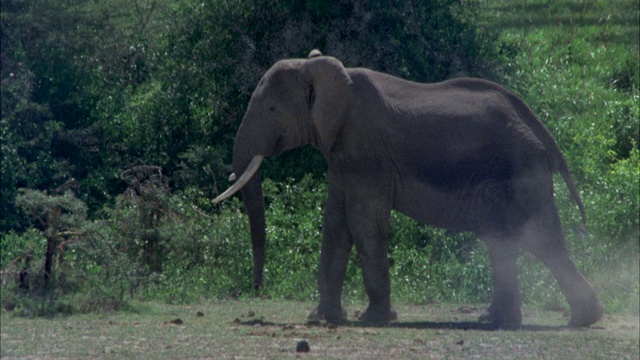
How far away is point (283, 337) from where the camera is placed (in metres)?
8.79

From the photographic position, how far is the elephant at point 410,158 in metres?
9.99

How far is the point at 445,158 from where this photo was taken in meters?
10.1

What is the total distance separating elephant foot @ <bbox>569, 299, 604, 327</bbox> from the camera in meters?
10.2

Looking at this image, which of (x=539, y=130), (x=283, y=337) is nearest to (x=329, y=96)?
(x=539, y=130)

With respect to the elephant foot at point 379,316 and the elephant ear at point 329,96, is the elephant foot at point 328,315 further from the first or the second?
the elephant ear at point 329,96

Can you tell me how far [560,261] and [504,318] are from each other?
2.58ft

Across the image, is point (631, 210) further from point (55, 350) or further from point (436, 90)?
point (55, 350)

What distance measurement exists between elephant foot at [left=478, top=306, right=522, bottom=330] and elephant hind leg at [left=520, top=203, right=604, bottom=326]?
0.54 m

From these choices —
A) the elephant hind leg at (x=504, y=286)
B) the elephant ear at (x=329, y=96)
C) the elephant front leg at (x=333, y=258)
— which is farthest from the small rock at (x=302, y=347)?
the elephant hind leg at (x=504, y=286)

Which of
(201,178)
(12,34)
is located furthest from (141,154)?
(12,34)

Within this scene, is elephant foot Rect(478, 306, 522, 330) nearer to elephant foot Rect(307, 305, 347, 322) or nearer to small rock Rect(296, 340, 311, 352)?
elephant foot Rect(307, 305, 347, 322)

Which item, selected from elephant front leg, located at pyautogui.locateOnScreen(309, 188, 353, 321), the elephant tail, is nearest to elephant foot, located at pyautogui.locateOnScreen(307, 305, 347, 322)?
elephant front leg, located at pyautogui.locateOnScreen(309, 188, 353, 321)

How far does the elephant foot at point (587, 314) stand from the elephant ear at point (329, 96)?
294 centimetres

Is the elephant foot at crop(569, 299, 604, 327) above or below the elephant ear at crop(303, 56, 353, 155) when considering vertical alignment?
below
